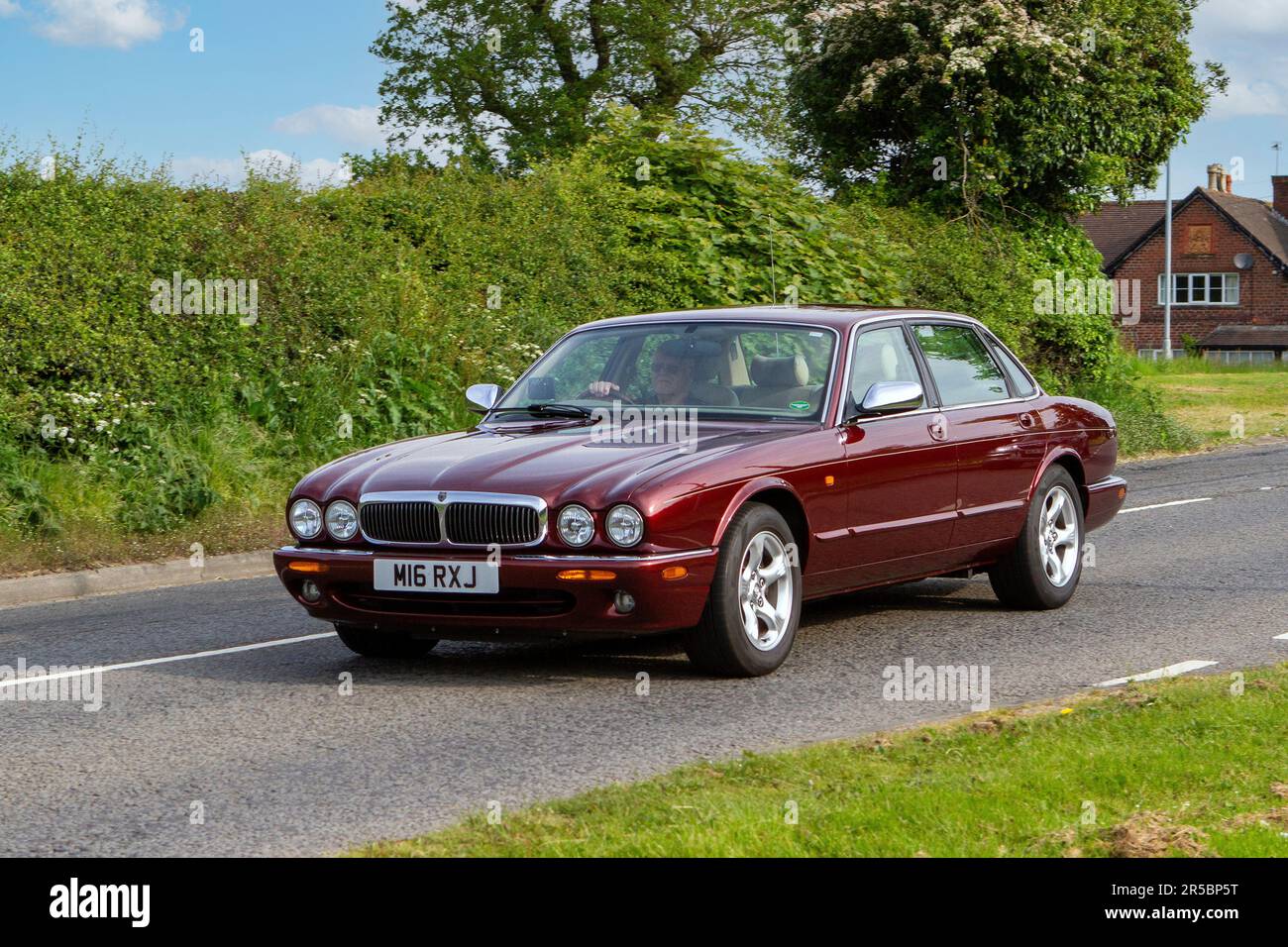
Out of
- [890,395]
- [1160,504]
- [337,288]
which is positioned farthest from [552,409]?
[1160,504]

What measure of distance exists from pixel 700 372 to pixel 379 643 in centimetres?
210

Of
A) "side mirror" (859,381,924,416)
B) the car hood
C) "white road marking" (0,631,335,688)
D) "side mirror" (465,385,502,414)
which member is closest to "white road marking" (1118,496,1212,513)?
"side mirror" (859,381,924,416)

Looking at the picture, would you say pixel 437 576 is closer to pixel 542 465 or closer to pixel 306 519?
pixel 542 465

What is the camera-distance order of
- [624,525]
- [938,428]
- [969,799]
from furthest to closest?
[938,428]
[624,525]
[969,799]

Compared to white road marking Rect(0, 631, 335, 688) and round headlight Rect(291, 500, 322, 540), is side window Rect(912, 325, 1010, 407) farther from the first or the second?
white road marking Rect(0, 631, 335, 688)

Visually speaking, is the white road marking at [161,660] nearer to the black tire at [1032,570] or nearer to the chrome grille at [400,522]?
the chrome grille at [400,522]

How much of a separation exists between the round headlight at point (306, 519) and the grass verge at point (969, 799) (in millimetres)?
2691

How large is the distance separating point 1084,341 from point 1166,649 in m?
18.0

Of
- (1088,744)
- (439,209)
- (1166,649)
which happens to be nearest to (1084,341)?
(439,209)

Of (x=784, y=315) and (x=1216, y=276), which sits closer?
(x=784, y=315)

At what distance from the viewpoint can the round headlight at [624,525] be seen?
7.28 meters

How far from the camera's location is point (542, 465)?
7684 mm

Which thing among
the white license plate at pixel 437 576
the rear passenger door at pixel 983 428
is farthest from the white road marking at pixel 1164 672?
the white license plate at pixel 437 576
